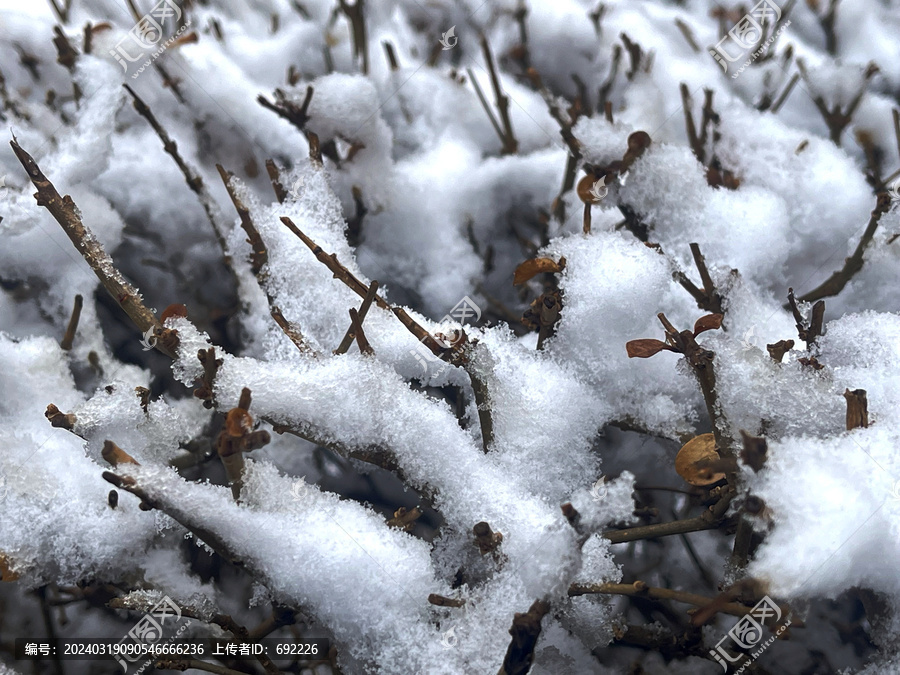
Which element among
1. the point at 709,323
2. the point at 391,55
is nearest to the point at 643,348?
the point at 709,323

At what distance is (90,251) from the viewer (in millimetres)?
865

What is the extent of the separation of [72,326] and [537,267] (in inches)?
31.6

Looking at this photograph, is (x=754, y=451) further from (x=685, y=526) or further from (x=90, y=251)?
(x=90, y=251)

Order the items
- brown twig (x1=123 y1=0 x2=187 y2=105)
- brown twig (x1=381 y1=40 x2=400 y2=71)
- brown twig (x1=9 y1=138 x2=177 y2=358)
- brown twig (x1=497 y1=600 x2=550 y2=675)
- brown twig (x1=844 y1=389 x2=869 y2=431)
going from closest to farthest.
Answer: brown twig (x1=497 y1=600 x2=550 y2=675) → brown twig (x1=844 y1=389 x2=869 y2=431) → brown twig (x1=9 y1=138 x2=177 y2=358) → brown twig (x1=123 y1=0 x2=187 y2=105) → brown twig (x1=381 y1=40 x2=400 y2=71)

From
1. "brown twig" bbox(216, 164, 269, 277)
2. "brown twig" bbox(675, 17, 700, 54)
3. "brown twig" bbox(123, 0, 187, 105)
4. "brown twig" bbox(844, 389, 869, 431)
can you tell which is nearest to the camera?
"brown twig" bbox(844, 389, 869, 431)

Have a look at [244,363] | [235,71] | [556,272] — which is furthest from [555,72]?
[244,363]

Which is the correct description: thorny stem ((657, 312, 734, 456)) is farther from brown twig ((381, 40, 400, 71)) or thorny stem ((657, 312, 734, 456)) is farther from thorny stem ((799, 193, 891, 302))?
brown twig ((381, 40, 400, 71))

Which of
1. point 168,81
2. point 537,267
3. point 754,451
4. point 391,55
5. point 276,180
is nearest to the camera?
point 754,451

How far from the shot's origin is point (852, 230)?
114cm

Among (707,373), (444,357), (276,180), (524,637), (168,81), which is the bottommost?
(524,637)

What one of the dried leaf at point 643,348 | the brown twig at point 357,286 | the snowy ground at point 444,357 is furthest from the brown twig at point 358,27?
the dried leaf at point 643,348

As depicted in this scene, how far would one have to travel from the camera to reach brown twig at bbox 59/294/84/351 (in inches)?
41.1

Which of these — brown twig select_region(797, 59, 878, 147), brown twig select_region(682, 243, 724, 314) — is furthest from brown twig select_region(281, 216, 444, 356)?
brown twig select_region(797, 59, 878, 147)

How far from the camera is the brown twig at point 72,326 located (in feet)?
3.42
